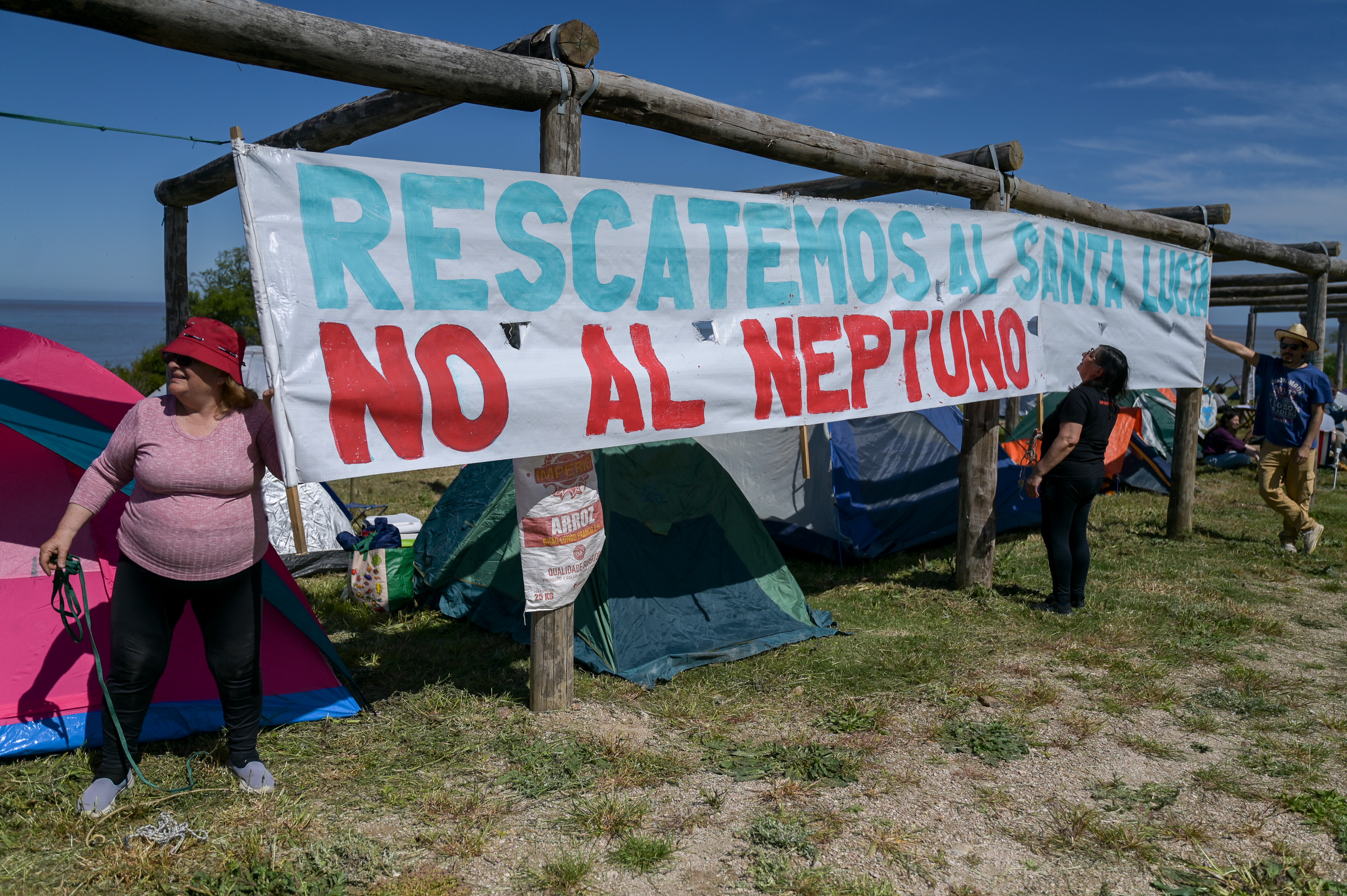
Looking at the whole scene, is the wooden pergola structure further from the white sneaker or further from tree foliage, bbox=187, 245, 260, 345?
tree foliage, bbox=187, 245, 260, 345

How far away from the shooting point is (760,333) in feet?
15.3

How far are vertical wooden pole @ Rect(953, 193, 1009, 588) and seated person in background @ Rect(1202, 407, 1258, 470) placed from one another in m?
8.07

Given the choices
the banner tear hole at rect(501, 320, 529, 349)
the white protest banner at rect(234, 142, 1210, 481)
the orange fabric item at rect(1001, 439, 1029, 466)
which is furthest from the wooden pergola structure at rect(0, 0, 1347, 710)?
the orange fabric item at rect(1001, 439, 1029, 466)

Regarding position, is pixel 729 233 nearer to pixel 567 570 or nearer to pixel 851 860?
pixel 567 570

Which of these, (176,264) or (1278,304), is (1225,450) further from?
(176,264)

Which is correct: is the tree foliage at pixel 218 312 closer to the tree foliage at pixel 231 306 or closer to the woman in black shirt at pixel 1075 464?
the tree foliage at pixel 231 306

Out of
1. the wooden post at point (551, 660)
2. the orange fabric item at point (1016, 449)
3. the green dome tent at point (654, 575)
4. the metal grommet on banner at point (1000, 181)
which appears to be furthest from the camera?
the orange fabric item at point (1016, 449)

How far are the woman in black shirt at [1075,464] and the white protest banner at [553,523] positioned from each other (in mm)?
3141

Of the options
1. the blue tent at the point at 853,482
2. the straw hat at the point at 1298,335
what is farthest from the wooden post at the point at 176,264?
the straw hat at the point at 1298,335

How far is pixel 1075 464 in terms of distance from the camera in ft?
18.7

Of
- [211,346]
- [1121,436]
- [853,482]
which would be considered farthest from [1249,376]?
[211,346]

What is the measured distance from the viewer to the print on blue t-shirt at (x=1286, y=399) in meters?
7.27

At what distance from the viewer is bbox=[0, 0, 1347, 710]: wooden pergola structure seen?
3201mm

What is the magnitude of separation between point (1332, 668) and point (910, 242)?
11.2 feet
